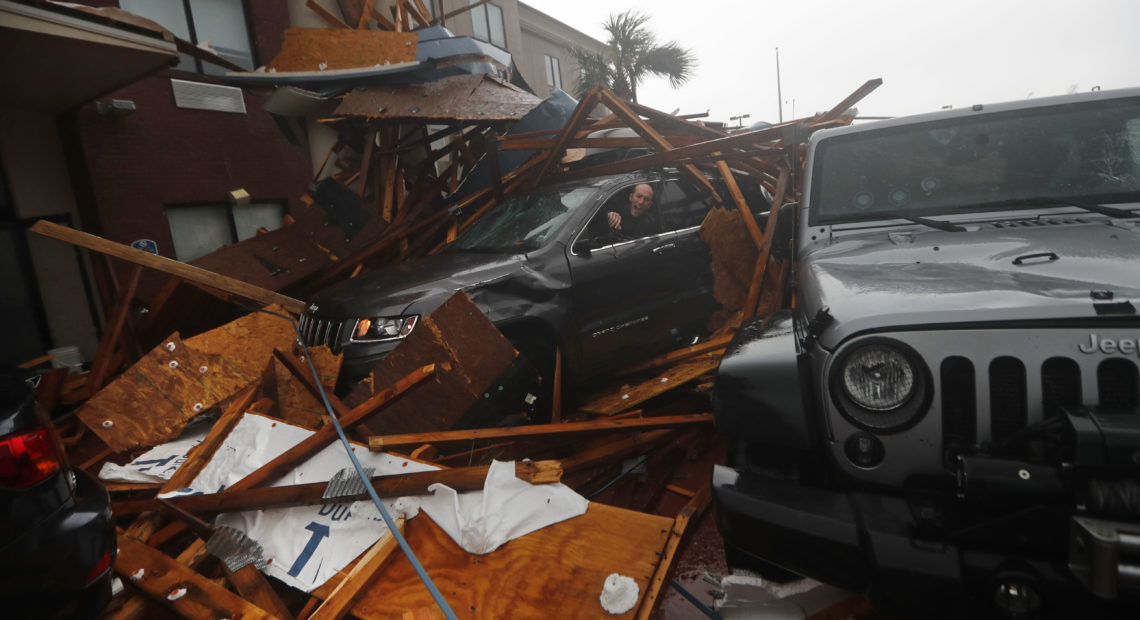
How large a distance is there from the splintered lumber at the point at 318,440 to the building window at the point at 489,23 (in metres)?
14.9

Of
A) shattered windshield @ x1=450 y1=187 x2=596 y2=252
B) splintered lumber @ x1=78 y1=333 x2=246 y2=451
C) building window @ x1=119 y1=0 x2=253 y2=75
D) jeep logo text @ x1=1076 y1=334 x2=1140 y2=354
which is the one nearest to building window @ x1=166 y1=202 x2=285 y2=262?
building window @ x1=119 y1=0 x2=253 y2=75

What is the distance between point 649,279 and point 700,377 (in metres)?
0.93

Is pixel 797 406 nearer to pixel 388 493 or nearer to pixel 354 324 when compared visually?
pixel 388 493

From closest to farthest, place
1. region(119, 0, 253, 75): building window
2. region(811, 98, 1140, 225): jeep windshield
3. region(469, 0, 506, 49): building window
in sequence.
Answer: region(811, 98, 1140, 225): jeep windshield → region(119, 0, 253, 75): building window → region(469, 0, 506, 49): building window

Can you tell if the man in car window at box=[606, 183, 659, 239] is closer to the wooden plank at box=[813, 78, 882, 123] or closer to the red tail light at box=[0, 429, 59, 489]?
the wooden plank at box=[813, 78, 882, 123]

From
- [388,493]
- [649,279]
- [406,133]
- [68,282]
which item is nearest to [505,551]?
[388,493]

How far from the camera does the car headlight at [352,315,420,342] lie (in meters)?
3.81

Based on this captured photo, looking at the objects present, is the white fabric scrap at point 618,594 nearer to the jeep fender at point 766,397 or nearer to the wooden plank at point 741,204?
the jeep fender at point 766,397

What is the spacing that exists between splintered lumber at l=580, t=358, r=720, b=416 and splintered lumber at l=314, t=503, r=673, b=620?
1.66m

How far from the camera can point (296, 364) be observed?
3604mm

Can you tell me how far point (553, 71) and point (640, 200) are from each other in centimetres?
1886

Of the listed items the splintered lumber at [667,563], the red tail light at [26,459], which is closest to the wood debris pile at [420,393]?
the splintered lumber at [667,563]

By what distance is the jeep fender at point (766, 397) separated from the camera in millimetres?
2074

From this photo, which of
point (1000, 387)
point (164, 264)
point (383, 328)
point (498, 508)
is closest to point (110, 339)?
point (164, 264)
